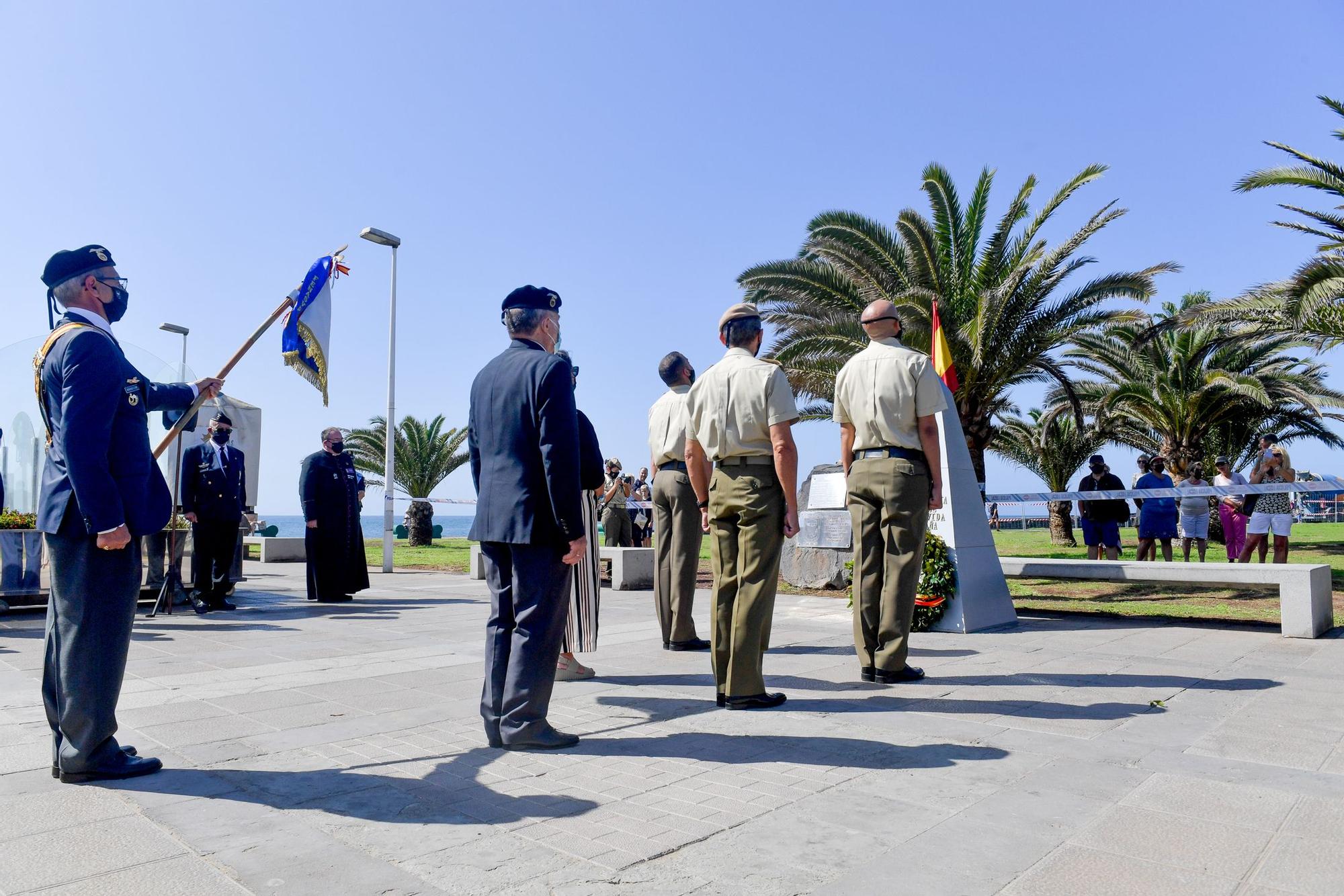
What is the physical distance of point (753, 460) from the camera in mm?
4676

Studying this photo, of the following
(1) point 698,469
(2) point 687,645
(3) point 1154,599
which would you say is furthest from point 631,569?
(1) point 698,469

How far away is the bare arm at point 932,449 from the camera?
516 centimetres

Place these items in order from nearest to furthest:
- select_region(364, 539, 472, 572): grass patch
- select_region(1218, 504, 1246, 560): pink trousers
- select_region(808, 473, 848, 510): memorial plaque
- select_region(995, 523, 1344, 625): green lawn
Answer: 1. select_region(995, 523, 1344, 625): green lawn
2. select_region(808, 473, 848, 510): memorial plaque
3. select_region(1218, 504, 1246, 560): pink trousers
4. select_region(364, 539, 472, 572): grass patch

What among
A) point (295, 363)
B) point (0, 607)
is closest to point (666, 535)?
point (295, 363)

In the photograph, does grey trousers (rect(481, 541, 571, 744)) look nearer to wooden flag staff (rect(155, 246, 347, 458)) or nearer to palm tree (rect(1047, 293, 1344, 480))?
wooden flag staff (rect(155, 246, 347, 458))

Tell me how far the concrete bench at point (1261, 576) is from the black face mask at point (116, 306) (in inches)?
305

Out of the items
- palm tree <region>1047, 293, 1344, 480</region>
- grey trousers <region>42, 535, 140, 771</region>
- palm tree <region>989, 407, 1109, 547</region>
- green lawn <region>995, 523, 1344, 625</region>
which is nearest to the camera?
grey trousers <region>42, 535, 140, 771</region>

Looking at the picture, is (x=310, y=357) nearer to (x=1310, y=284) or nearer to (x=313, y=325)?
(x=313, y=325)

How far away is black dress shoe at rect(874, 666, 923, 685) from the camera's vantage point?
5223 millimetres

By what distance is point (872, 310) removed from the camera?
5.58 metres

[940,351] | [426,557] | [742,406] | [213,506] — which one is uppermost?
[940,351]

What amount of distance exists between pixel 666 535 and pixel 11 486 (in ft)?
29.8

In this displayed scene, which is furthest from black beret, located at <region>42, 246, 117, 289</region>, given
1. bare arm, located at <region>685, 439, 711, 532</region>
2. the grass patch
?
the grass patch

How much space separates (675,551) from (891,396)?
1.96 m
